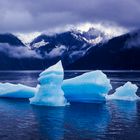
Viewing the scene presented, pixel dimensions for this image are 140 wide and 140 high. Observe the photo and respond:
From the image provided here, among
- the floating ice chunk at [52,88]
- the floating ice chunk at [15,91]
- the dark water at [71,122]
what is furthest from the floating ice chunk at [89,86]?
the floating ice chunk at [15,91]

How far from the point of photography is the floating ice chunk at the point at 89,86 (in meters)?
39.0

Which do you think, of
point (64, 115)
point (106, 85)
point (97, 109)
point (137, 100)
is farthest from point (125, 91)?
point (64, 115)

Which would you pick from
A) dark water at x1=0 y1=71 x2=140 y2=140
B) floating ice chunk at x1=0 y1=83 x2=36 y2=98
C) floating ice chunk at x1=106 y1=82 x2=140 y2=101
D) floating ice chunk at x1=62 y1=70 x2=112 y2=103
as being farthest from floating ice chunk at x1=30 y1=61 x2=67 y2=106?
floating ice chunk at x1=106 y1=82 x2=140 y2=101

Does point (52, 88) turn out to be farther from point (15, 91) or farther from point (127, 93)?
point (127, 93)

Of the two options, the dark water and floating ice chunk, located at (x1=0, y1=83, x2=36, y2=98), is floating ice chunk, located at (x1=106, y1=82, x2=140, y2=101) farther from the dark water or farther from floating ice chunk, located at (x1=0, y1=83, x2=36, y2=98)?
floating ice chunk, located at (x1=0, y1=83, x2=36, y2=98)

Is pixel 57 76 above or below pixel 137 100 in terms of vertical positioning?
above

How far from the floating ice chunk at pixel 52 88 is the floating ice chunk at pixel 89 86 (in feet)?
9.08

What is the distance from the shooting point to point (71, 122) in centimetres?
2842

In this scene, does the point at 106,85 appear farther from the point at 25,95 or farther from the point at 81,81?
the point at 25,95

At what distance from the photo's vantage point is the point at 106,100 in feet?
143

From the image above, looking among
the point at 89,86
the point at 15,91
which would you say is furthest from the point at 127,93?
the point at 15,91

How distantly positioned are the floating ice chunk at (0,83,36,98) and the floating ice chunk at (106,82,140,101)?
9.36 metres

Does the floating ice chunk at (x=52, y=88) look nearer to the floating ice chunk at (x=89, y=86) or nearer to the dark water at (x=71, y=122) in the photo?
the dark water at (x=71, y=122)

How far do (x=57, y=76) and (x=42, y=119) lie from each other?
290 inches
